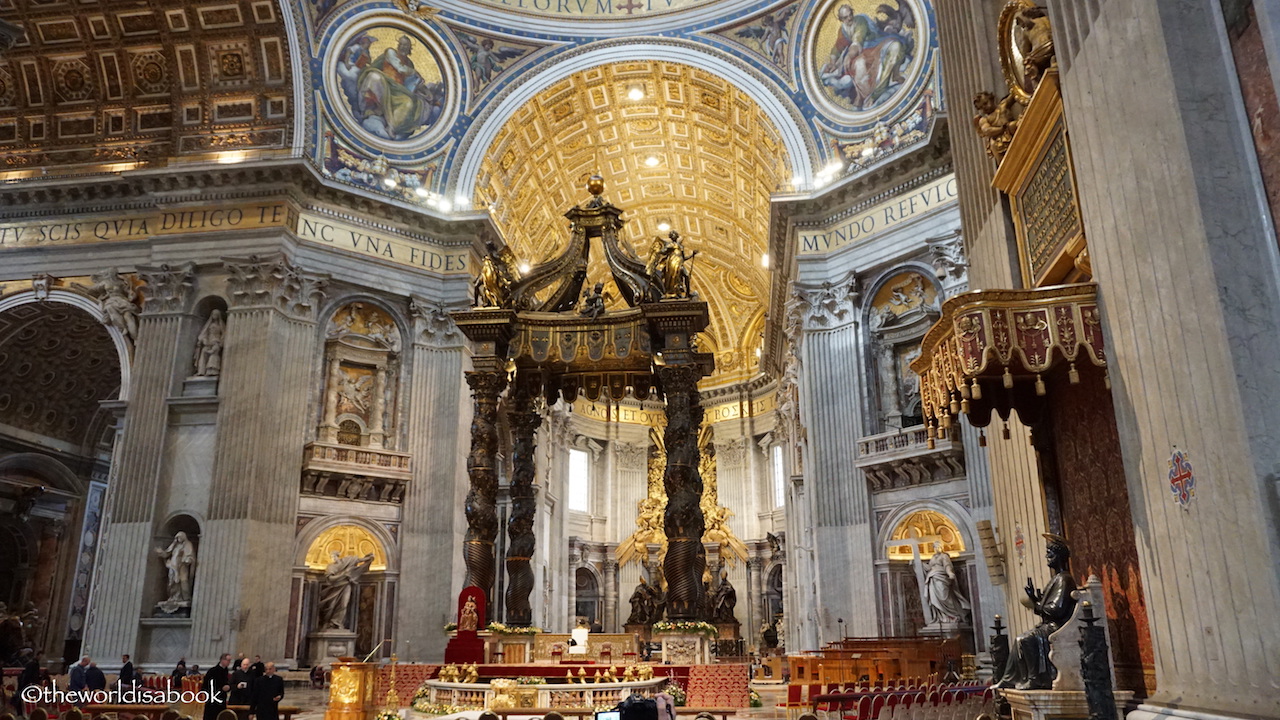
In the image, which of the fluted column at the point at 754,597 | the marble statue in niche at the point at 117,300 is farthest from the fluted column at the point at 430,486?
the fluted column at the point at 754,597

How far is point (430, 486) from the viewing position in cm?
1905

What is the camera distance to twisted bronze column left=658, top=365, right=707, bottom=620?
11.4 meters

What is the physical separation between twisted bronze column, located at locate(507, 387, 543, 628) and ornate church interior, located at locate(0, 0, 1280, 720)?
0.07m

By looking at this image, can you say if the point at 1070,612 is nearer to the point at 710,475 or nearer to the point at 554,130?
the point at 554,130

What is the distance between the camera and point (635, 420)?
34594 mm

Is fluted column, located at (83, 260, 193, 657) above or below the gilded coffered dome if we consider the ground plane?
below

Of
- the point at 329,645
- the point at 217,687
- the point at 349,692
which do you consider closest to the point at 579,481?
the point at 329,645

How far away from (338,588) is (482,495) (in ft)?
26.0

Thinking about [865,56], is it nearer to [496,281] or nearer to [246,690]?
[496,281]

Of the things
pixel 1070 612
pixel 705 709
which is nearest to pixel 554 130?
pixel 705 709

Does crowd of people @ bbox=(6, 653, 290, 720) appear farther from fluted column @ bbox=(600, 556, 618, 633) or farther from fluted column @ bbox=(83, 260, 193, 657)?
fluted column @ bbox=(600, 556, 618, 633)

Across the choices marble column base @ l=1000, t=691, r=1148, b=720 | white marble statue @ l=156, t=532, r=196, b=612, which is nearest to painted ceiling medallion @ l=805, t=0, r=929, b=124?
marble column base @ l=1000, t=691, r=1148, b=720

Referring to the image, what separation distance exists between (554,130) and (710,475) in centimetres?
1515

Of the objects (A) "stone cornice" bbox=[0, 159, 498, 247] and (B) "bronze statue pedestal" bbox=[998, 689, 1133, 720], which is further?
(A) "stone cornice" bbox=[0, 159, 498, 247]
